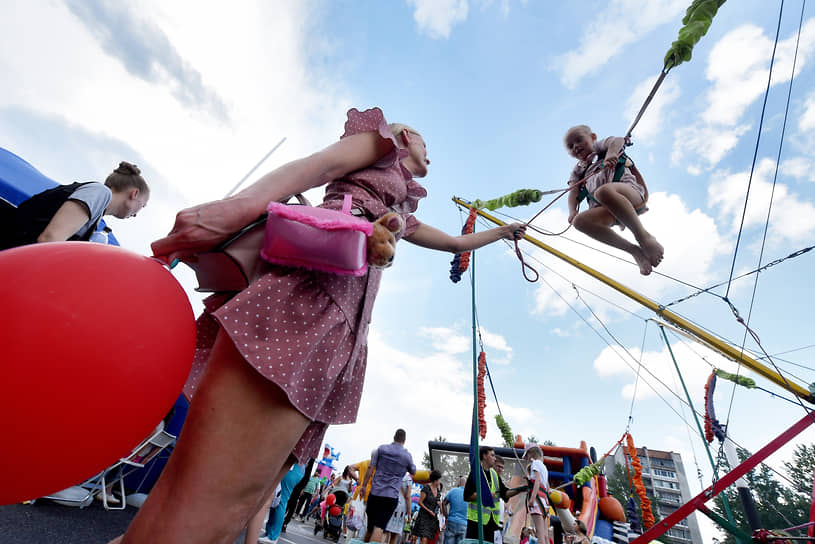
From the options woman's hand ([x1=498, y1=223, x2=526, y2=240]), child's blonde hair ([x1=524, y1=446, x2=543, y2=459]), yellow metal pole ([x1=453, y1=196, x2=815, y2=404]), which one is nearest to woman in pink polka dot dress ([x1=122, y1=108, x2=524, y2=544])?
woman's hand ([x1=498, y1=223, x2=526, y2=240])

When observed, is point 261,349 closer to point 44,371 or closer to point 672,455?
point 44,371

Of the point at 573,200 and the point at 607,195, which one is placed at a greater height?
the point at 573,200

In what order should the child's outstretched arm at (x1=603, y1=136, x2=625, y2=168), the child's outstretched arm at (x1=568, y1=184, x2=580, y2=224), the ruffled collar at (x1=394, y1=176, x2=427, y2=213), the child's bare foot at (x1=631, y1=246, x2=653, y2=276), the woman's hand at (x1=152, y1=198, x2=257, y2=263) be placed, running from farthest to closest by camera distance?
the child's outstretched arm at (x1=568, y1=184, x2=580, y2=224) → the child's bare foot at (x1=631, y1=246, x2=653, y2=276) → the child's outstretched arm at (x1=603, y1=136, x2=625, y2=168) → the ruffled collar at (x1=394, y1=176, x2=427, y2=213) → the woman's hand at (x1=152, y1=198, x2=257, y2=263)

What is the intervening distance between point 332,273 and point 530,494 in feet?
19.6

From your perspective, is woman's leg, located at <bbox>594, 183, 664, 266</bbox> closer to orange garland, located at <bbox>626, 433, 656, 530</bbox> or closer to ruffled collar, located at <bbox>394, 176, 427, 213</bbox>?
ruffled collar, located at <bbox>394, 176, 427, 213</bbox>

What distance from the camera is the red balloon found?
1.89 ft

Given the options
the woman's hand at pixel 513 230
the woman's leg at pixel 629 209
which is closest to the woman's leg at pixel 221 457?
the woman's hand at pixel 513 230

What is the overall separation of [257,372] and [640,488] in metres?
9.94

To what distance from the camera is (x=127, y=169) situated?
2.23 meters

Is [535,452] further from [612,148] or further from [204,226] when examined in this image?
[204,226]

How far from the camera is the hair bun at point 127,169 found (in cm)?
221

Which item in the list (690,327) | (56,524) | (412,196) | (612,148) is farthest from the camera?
(690,327)

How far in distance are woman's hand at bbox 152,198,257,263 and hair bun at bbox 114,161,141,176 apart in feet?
6.39

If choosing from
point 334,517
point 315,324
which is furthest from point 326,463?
point 315,324
